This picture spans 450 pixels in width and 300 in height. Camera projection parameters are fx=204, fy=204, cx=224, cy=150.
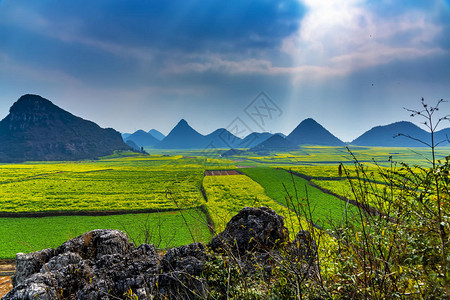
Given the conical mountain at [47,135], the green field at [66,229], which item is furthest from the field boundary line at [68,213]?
→ the conical mountain at [47,135]

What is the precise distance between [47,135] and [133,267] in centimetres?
21428

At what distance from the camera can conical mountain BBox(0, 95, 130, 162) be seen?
5733 inches

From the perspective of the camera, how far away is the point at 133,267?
14.3 ft

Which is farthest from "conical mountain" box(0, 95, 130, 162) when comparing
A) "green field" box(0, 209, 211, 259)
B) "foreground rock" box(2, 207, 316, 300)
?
"foreground rock" box(2, 207, 316, 300)

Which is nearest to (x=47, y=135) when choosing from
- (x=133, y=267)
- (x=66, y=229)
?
(x=66, y=229)

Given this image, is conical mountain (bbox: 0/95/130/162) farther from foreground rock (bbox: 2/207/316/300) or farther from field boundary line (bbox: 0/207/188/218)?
foreground rock (bbox: 2/207/316/300)

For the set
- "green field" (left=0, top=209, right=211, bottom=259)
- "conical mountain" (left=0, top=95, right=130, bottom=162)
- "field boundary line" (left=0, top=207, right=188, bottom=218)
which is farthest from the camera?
"conical mountain" (left=0, top=95, right=130, bottom=162)

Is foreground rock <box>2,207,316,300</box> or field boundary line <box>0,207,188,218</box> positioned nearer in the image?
foreground rock <box>2,207,316,300</box>

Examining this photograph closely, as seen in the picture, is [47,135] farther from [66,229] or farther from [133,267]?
[133,267]

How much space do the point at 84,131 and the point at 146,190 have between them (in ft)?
616

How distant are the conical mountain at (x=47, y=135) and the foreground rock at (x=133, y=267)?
6436 inches

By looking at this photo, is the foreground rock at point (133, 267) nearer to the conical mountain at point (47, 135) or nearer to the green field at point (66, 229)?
the green field at point (66, 229)

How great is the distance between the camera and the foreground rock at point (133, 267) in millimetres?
3582

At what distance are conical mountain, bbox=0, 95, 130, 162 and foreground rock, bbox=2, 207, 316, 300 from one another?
163 m
